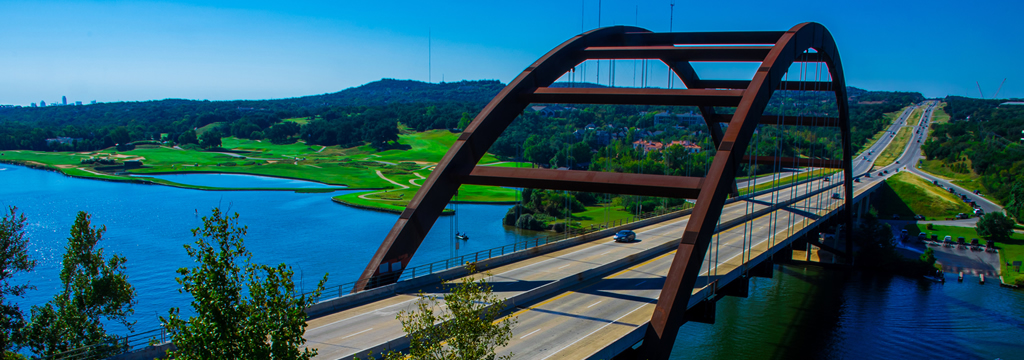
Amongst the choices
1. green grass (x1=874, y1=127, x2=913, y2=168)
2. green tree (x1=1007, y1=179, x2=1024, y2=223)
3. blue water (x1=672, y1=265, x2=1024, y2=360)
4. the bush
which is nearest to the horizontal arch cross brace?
blue water (x1=672, y1=265, x2=1024, y2=360)

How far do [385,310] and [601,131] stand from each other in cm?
12515

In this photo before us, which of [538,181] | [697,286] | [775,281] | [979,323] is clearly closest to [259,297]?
[538,181]

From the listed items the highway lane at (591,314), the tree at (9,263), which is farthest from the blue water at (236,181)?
the tree at (9,263)

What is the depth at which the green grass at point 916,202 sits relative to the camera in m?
84.4

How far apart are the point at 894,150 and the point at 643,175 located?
146480 mm

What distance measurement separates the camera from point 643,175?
81.5 feet

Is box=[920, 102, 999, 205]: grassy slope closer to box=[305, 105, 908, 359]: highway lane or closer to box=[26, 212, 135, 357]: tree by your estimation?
box=[305, 105, 908, 359]: highway lane

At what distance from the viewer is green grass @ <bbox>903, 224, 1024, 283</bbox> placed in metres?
57.1

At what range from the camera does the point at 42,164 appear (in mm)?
140875

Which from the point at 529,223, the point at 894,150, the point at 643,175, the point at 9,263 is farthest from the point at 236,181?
the point at 894,150

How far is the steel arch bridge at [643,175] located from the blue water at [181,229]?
12.6 metres

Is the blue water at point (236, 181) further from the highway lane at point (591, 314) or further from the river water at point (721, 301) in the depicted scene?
the highway lane at point (591, 314)

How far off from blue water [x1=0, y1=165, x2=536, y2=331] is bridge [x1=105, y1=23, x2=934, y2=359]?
13347 mm

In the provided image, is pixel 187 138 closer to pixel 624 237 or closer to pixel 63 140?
pixel 63 140
